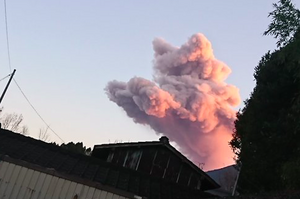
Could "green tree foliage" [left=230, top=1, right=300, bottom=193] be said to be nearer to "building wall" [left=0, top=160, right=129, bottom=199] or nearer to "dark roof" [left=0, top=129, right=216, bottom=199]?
"dark roof" [left=0, top=129, right=216, bottom=199]

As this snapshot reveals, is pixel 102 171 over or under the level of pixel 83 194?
over

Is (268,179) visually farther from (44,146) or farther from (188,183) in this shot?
(44,146)

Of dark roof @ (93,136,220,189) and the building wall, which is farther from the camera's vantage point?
dark roof @ (93,136,220,189)

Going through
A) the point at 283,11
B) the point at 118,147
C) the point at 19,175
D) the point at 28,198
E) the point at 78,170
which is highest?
the point at 283,11

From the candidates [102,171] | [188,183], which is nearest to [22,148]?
[102,171]

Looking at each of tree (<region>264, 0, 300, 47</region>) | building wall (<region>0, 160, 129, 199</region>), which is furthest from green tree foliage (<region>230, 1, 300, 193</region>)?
building wall (<region>0, 160, 129, 199</region>)

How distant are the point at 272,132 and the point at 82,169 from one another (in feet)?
34.7

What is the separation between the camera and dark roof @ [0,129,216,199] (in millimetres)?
10945

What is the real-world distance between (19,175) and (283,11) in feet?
41.5

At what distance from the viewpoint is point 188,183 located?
18281 mm

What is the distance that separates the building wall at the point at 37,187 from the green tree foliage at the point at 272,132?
864 centimetres

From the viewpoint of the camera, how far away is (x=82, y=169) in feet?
40.5

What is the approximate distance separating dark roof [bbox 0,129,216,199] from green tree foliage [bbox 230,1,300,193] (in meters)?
4.97

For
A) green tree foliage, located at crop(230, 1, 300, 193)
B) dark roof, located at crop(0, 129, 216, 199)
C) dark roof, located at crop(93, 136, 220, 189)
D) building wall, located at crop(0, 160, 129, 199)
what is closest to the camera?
building wall, located at crop(0, 160, 129, 199)
